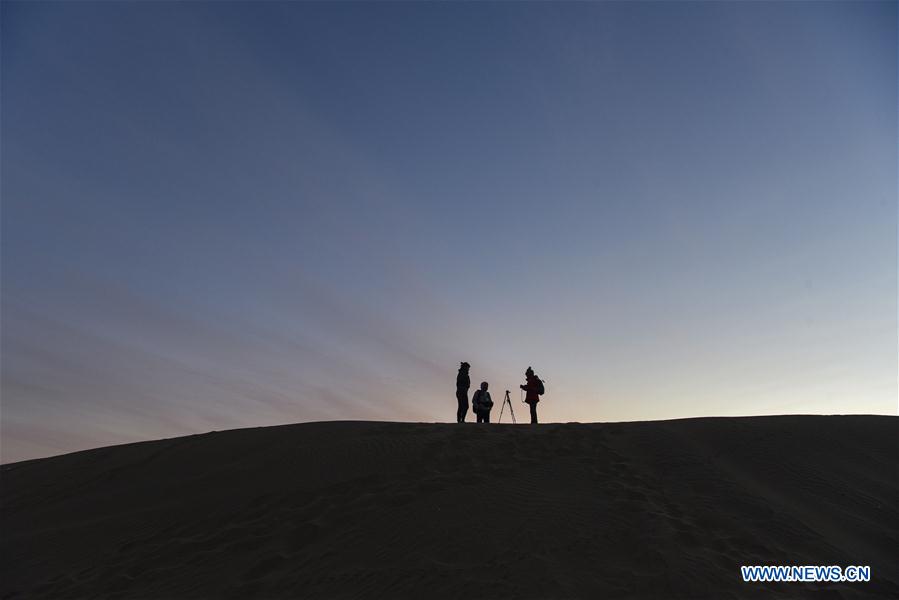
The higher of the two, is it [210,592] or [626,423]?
[626,423]

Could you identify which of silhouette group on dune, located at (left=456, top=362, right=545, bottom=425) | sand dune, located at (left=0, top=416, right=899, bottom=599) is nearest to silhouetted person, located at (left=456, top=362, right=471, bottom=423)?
silhouette group on dune, located at (left=456, top=362, right=545, bottom=425)

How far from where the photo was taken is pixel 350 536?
7910 mm

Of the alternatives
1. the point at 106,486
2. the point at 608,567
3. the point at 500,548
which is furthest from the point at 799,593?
the point at 106,486

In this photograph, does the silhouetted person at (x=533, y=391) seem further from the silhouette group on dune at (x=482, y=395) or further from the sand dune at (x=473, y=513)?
the sand dune at (x=473, y=513)

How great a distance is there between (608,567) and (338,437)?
283 inches

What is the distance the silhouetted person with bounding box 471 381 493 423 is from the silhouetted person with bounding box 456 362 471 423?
0.30m

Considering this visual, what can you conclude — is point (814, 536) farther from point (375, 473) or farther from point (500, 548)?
point (375, 473)

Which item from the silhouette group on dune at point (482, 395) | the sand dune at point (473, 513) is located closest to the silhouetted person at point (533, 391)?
A: the silhouette group on dune at point (482, 395)

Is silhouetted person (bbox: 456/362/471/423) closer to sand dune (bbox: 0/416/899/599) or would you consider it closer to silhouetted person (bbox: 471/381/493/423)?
silhouetted person (bbox: 471/381/493/423)

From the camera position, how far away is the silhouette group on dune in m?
15.0

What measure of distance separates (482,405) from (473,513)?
6.73m

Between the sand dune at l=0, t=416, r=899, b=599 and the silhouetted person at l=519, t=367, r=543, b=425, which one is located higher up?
the silhouetted person at l=519, t=367, r=543, b=425

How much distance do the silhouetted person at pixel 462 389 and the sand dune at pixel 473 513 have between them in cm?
228

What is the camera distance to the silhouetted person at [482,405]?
1495 cm
